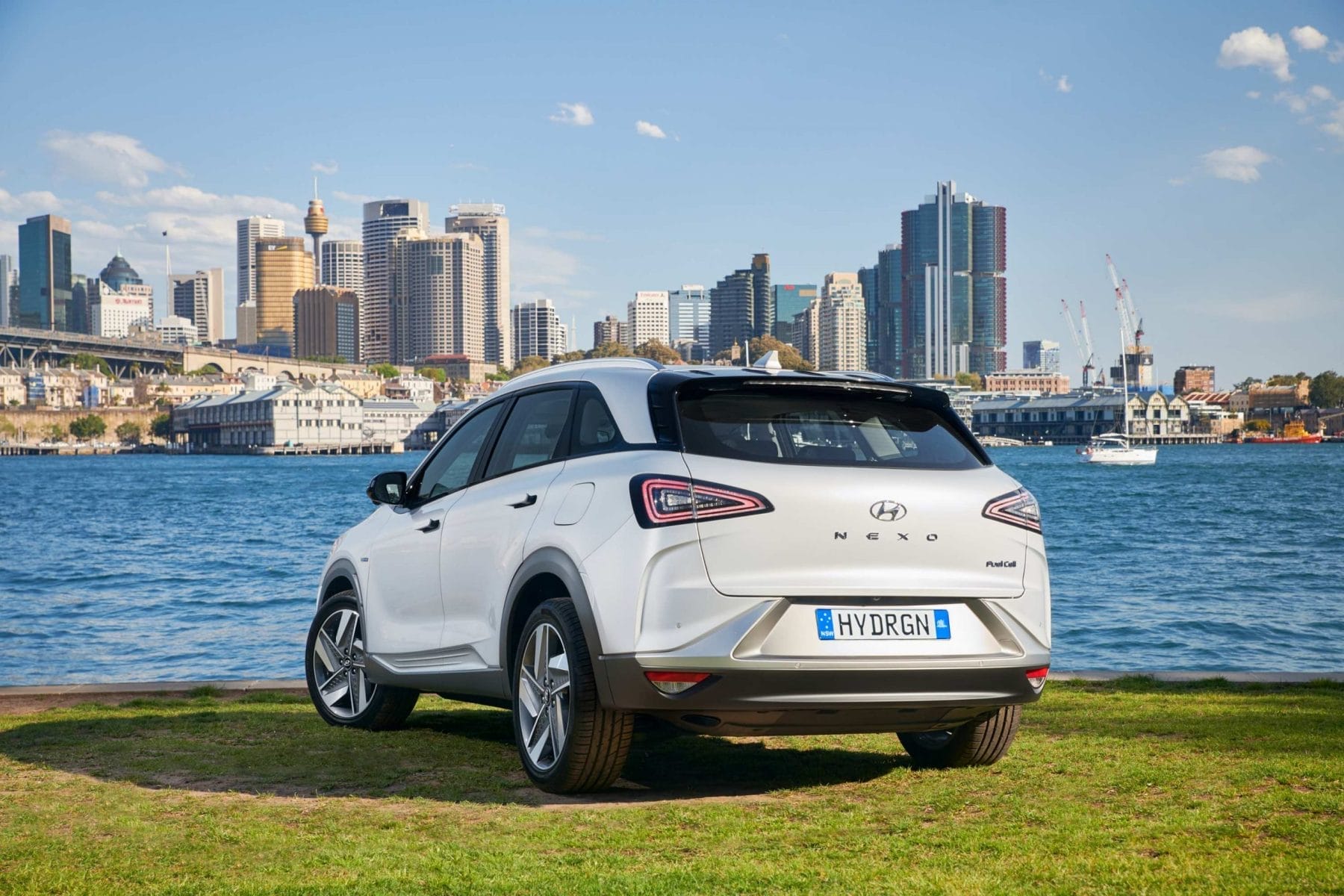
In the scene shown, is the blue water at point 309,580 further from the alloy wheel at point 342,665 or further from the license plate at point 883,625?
the license plate at point 883,625

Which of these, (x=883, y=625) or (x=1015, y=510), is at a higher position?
(x=1015, y=510)

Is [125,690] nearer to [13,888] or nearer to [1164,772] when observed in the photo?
[13,888]

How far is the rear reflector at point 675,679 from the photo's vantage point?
5.43 metres

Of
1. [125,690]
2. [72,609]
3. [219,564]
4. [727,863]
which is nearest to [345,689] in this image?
[125,690]

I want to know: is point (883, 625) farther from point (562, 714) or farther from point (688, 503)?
point (562, 714)

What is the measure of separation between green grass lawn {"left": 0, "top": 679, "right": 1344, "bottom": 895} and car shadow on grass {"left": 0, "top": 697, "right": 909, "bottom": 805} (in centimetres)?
2

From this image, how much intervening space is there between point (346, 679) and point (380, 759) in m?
1.33

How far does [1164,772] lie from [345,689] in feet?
14.9

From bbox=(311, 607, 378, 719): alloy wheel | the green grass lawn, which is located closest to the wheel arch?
the green grass lawn

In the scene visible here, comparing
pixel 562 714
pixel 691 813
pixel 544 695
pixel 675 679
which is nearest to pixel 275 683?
pixel 544 695

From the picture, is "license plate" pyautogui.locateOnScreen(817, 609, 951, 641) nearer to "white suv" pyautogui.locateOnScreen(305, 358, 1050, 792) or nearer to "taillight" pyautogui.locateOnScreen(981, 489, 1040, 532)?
"white suv" pyautogui.locateOnScreen(305, 358, 1050, 792)

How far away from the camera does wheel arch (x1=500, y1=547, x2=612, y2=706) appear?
5.64 m

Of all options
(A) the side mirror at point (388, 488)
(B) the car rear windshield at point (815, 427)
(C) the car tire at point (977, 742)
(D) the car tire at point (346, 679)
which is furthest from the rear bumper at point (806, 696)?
(D) the car tire at point (346, 679)

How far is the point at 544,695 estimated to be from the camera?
6133 mm
